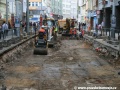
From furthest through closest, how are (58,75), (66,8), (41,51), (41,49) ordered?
(66,8)
(41,49)
(41,51)
(58,75)

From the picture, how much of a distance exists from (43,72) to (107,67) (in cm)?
378

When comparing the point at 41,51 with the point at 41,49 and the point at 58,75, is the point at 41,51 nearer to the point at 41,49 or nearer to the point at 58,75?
the point at 41,49

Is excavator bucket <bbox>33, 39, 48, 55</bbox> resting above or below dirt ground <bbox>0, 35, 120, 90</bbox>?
above

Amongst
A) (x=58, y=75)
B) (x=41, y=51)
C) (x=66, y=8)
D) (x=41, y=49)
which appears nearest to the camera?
(x=58, y=75)

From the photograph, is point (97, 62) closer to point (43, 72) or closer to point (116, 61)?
point (116, 61)

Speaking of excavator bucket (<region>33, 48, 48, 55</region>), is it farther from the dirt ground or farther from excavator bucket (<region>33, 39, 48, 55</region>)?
the dirt ground

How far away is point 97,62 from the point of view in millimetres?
18422

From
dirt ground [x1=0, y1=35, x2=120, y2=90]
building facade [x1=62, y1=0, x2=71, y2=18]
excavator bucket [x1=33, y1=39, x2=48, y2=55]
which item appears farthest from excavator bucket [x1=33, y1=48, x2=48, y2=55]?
building facade [x1=62, y1=0, x2=71, y2=18]

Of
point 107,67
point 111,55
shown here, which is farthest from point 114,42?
point 107,67

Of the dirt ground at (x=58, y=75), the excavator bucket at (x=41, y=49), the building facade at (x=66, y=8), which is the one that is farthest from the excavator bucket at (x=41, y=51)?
the building facade at (x=66, y=8)

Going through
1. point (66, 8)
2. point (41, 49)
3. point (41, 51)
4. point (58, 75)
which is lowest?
point (58, 75)

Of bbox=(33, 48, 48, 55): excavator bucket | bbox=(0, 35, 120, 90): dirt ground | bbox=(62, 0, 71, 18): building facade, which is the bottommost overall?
bbox=(0, 35, 120, 90): dirt ground

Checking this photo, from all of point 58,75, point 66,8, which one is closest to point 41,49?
point 58,75

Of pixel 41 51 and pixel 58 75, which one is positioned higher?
pixel 41 51
